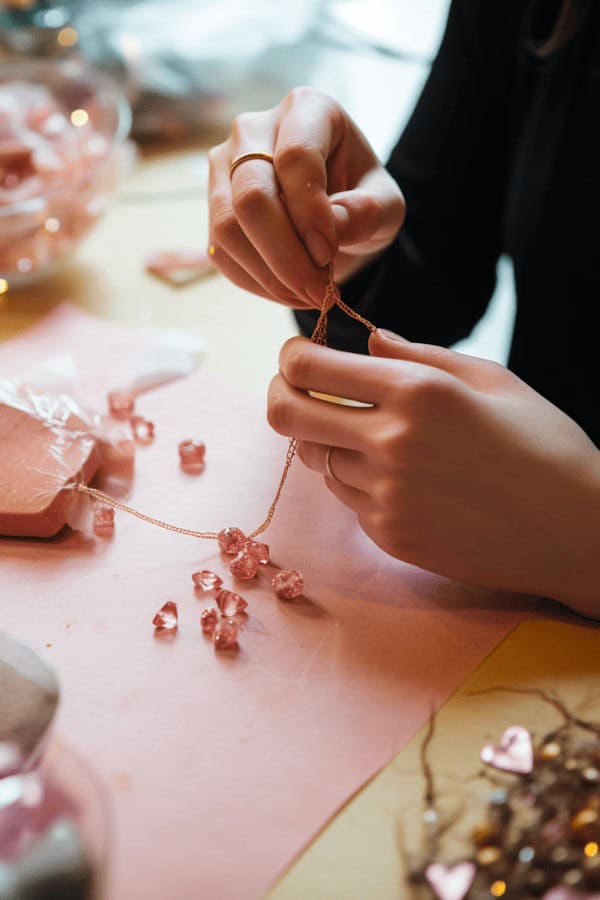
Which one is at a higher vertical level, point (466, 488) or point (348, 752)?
point (466, 488)

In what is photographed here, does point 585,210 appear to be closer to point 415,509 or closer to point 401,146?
→ point 401,146

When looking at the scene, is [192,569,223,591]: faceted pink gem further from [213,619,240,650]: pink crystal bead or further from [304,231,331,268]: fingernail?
[304,231,331,268]: fingernail

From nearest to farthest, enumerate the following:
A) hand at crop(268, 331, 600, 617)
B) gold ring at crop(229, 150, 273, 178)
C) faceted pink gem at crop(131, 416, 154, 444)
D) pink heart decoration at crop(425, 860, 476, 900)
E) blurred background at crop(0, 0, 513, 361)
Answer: pink heart decoration at crop(425, 860, 476, 900) < hand at crop(268, 331, 600, 617) < gold ring at crop(229, 150, 273, 178) < faceted pink gem at crop(131, 416, 154, 444) < blurred background at crop(0, 0, 513, 361)

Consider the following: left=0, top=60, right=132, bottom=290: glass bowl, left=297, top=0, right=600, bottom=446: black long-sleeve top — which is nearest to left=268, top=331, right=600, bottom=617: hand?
left=297, top=0, right=600, bottom=446: black long-sleeve top

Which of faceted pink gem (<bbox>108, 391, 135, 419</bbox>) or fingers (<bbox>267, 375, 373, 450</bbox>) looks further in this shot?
faceted pink gem (<bbox>108, 391, 135, 419</bbox>)

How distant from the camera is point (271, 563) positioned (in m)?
0.71

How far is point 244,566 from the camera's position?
69cm

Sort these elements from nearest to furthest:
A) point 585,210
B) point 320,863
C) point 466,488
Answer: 1. point 320,863
2. point 466,488
3. point 585,210

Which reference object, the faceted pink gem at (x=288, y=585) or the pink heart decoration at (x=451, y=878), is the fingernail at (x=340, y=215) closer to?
the faceted pink gem at (x=288, y=585)

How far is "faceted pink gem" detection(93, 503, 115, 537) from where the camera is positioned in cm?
74

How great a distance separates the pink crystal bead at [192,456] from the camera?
0.80 meters

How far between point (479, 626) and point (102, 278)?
71cm

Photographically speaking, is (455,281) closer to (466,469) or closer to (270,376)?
(270,376)

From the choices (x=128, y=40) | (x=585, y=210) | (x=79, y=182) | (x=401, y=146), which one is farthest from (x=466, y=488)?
(x=128, y=40)
